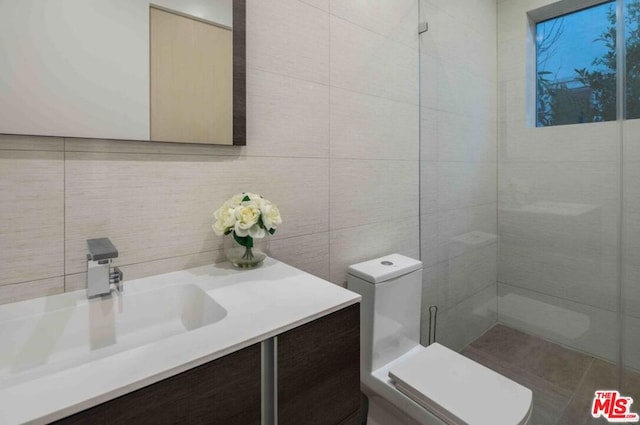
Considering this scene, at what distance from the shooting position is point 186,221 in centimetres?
101

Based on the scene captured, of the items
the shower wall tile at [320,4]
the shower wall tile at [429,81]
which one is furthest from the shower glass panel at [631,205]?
the shower wall tile at [320,4]

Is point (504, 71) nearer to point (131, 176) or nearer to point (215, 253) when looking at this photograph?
point (215, 253)

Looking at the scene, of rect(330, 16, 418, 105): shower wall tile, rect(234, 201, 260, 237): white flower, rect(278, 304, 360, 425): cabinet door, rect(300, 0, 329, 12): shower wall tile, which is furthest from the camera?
rect(330, 16, 418, 105): shower wall tile

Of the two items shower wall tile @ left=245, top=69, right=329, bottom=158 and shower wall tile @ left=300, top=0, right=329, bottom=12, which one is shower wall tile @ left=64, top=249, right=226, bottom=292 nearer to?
shower wall tile @ left=245, top=69, right=329, bottom=158

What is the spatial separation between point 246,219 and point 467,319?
1590 mm

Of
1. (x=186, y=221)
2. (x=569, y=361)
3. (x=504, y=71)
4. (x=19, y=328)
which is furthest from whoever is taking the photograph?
(x=504, y=71)

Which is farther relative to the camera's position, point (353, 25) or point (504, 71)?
point (504, 71)

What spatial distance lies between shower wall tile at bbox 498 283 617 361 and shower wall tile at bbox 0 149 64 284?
208 centimetres

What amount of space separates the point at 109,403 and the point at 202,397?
0.14 m

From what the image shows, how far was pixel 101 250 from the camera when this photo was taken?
741 mm

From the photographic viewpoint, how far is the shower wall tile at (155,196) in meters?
0.84

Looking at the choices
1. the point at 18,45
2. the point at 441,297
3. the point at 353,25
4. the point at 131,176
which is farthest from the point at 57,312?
the point at 441,297

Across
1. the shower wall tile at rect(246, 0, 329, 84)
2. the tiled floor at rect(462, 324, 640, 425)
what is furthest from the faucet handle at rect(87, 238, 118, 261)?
the tiled floor at rect(462, 324, 640, 425)

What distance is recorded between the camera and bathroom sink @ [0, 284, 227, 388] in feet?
2.23
